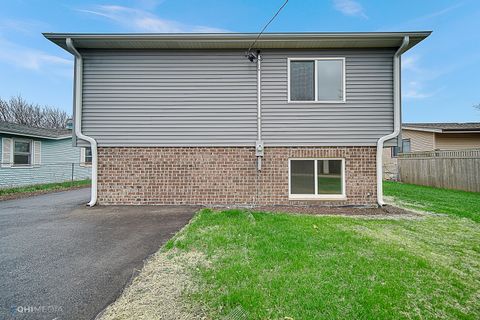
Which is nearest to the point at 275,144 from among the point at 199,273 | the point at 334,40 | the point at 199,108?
the point at 199,108

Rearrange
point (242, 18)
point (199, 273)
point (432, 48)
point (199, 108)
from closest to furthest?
point (199, 273) < point (199, 108) < point (242, 18) < point (432, 48)

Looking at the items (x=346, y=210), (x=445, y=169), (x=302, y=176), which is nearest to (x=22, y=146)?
(x=302, y=176)

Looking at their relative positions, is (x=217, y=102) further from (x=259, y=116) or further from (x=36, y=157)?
(x=36, y=157)

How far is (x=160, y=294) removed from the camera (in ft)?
8.63

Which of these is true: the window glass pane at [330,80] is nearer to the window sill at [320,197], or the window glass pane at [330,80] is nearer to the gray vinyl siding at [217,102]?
the gray vinyl siding at [217,102]

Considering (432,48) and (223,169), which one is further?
(432,48)

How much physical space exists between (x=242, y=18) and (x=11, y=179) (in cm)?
1431

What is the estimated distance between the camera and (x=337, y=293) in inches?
102

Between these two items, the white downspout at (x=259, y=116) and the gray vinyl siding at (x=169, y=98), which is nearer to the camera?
the white downspout at (x=259, y=116)

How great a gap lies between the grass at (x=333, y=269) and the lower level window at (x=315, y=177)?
7.38 ft

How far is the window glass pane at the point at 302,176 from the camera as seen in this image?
7.54 meters

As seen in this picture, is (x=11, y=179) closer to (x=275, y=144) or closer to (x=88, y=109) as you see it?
(x=88, y=109)

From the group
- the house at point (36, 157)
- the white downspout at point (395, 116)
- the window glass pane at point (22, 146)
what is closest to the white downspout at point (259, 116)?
the white downspout at point (395, 116)

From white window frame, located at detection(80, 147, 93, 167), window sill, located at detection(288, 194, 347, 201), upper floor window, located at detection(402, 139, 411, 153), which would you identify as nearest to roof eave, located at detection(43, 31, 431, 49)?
window sill, located at detection(288, 194, 347, 201)
